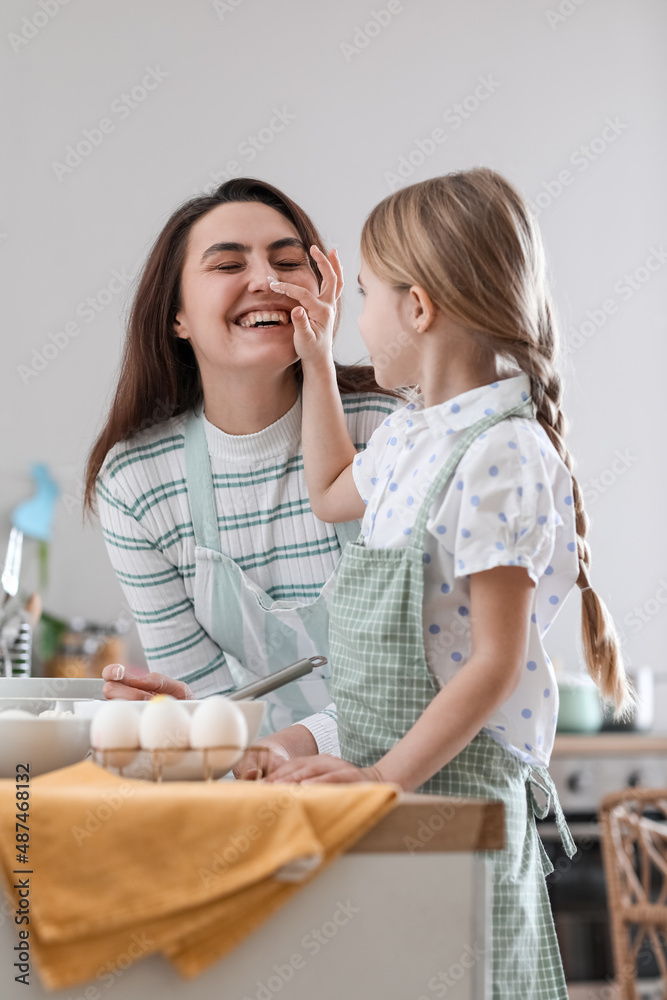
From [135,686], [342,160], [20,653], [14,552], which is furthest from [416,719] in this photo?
[342,160]

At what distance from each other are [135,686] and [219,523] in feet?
1.22

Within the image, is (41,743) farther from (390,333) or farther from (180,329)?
(180,329)

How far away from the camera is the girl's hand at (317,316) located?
1.05 meters

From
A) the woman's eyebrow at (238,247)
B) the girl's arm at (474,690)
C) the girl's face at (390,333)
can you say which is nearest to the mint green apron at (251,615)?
the woman's eyebrow at (238,247)

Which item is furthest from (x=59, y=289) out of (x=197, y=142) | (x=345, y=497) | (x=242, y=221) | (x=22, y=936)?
(x=22, y=936)

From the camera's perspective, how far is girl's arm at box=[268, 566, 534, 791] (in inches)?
25.8

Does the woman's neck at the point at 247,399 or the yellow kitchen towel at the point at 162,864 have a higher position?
the woman's neck at the point at 247,399

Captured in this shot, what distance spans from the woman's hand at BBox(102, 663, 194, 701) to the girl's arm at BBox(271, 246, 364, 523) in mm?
256

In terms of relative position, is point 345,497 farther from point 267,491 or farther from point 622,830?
point 622,830

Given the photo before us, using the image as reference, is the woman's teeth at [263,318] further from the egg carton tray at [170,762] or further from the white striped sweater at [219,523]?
the egg carton tray at [170,762]

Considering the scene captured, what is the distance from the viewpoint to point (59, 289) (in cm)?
248

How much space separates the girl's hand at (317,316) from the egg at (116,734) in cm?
56

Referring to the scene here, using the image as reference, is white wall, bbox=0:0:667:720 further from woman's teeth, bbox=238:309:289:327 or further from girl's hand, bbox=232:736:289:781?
girl's hand, bbox=232:736:289:781

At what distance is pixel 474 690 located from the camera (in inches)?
26.5
